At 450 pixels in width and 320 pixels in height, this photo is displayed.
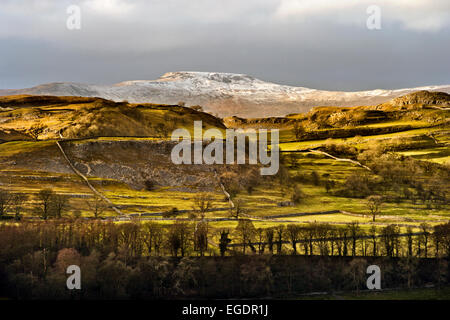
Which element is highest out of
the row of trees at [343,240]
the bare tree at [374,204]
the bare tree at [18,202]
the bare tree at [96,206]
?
the bare tree at [18,202]

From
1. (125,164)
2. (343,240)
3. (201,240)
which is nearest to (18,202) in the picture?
(201,240)

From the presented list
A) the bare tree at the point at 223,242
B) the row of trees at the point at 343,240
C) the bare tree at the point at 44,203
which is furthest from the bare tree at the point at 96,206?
the row of trees at the point at 343,240

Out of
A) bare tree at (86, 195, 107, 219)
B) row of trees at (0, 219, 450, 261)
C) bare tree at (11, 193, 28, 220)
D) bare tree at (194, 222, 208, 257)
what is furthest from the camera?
bare tree at (86, 195, 107, 219)

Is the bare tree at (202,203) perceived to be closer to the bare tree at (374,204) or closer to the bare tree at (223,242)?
the bare tree at (223,242)

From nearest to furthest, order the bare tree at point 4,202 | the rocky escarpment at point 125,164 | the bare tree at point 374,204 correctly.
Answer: the bare tree at point 4,202
the bare tree at point 374,204
the rocky escarpment at point 125,164

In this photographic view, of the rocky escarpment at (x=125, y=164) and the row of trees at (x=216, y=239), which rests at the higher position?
the rocky escarpment at (x=125, y=164)

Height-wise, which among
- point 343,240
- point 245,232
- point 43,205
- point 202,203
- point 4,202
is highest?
point 4,202

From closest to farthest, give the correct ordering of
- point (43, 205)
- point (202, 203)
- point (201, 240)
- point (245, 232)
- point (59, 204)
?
point (201, 240) < point (245, 232) < point (59, 204) < point (43, 205) < point (202, 203)

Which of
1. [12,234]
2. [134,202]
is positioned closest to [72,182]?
[134,202]

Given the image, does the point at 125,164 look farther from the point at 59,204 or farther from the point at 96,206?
the point at 59,204

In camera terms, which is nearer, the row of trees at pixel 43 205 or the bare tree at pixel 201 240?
the bare tree at pixel 201 240

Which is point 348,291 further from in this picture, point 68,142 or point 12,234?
point 68,142

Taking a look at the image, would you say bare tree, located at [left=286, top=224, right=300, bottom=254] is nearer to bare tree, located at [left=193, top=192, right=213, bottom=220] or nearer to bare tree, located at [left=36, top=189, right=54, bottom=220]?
bare tree, located at [left=193, top=192, right=213, bottom=220]

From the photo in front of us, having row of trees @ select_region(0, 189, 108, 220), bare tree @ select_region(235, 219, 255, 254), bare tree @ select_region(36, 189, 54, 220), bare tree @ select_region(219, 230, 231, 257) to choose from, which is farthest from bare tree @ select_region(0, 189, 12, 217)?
bare tree @ select_region(235, 219, 255, 254)
